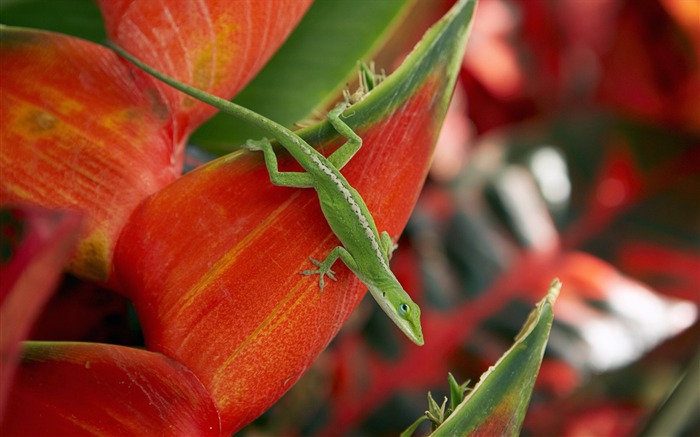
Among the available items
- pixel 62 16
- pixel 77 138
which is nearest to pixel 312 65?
pixel 62 16

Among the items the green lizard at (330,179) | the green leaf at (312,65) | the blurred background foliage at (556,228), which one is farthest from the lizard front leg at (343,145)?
the blurred background foliage at (556,228)

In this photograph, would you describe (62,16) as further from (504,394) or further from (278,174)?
(504,394)

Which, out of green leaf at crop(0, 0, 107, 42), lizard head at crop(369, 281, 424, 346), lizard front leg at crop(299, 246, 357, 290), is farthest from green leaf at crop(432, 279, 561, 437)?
green leaf at crop(0, 0, 107, 42)

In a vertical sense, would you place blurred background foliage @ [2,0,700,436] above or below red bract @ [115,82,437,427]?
below

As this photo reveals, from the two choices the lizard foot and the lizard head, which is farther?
the lizard head

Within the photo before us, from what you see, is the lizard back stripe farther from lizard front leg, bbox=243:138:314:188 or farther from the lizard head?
the lizard head

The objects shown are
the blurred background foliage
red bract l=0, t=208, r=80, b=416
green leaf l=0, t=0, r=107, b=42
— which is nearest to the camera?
red bract l=0, t=208, r=80, b=416
